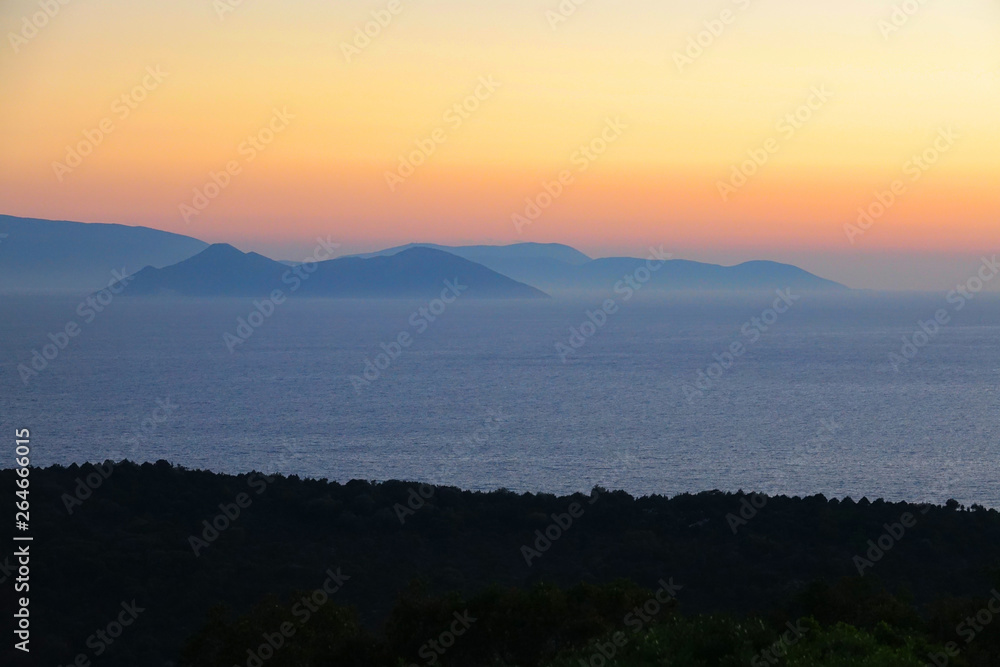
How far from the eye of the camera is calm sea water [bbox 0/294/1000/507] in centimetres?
4372

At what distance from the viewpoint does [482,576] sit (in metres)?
24.2

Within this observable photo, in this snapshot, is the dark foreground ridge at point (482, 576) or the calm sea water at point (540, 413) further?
the calm sea water at point (540, 413)

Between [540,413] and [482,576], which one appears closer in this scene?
[482,576]

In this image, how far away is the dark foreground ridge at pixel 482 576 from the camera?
44.0ft

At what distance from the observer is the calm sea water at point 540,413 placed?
4372 centimetres

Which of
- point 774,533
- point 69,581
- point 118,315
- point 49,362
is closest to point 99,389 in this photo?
point 49,362

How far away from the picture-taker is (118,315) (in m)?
188

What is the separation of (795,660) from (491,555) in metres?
17.0

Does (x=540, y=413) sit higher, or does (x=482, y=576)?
(x=482, y=576)

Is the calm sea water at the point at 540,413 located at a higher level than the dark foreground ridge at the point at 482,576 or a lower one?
lower

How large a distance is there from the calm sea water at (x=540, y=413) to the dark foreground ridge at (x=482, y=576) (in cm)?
1101

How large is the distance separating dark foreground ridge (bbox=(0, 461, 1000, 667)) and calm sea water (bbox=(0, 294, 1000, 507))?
11.0m

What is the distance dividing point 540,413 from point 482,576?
37548mm

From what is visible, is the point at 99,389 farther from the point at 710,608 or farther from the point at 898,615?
the point at 898,615
